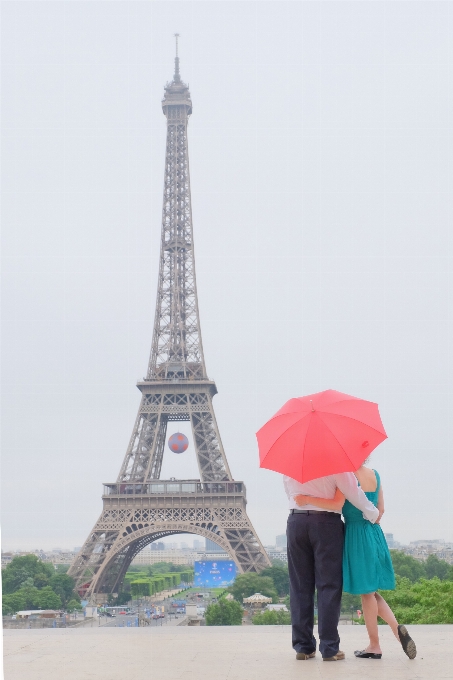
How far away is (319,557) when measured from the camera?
670 centimetres

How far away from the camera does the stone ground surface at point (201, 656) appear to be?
613cm

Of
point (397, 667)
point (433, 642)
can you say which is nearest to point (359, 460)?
point (397, 667)

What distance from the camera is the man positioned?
664 cm

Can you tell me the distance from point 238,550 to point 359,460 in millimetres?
35046

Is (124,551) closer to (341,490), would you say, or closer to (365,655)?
(365,655)

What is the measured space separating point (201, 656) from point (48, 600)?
36449 mm

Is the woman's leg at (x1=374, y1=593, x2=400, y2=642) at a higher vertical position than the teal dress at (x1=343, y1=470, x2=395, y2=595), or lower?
lower

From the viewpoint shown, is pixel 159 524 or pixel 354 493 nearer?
pixel 354 493

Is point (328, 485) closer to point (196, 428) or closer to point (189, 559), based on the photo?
point (196, 428)

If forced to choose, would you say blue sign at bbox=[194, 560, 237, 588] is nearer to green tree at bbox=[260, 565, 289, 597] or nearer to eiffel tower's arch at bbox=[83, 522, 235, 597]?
green tree at bbox=[260, 565, 289, 597]

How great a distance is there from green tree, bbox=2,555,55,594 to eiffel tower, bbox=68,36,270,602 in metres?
6.33

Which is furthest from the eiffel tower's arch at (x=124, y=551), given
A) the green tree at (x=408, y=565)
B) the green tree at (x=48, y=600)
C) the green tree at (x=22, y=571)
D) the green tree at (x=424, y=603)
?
the green tree at (x=424, y=603)

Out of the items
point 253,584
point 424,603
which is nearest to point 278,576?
point 253,584

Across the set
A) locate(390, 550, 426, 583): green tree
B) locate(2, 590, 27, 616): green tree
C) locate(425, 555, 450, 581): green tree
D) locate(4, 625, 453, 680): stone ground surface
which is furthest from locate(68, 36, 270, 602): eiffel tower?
locate(4, 625, 453, 680): stone ground surface
